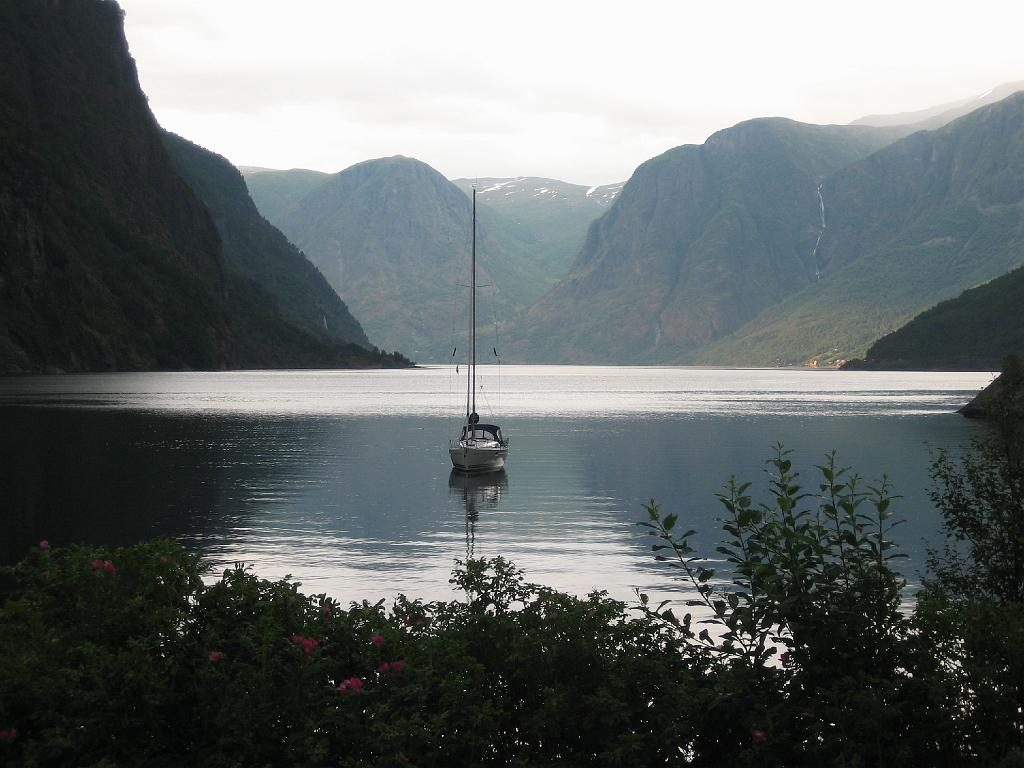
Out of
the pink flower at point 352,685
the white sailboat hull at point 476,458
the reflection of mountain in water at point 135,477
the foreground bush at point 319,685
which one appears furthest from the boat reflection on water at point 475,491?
the pink flower at point 352,685

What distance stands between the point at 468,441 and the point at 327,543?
24.6m

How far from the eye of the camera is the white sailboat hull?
183 feet

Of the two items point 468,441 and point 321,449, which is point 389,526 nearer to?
point 468,441

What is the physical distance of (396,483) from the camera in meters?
52.8

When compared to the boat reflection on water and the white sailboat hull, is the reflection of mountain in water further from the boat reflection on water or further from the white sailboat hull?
the white sailboat hull

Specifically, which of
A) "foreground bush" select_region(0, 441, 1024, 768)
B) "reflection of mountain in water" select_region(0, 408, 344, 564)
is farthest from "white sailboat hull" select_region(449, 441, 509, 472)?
"foreground bush" select_region(0, 441, 1024, 768)

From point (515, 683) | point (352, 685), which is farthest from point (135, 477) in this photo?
point (352, 685)

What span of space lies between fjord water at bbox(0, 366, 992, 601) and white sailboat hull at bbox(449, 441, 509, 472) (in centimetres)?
97

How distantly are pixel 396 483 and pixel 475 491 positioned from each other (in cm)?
515

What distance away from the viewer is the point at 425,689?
10.5 metres

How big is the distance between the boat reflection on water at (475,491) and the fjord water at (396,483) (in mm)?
162

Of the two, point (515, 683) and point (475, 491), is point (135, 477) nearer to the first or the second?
point (475, 491)

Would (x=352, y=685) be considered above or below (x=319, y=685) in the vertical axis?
above

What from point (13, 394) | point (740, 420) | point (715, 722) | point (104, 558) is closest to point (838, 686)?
point (715, 722)
